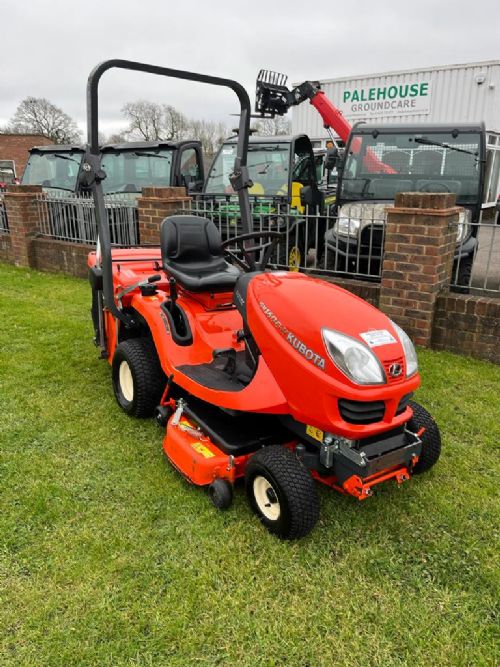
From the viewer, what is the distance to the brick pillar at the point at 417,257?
448 centimetres

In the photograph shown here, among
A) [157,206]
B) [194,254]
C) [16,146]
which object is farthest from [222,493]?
[16,146]

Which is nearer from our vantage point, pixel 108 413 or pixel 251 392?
pixel 251 392

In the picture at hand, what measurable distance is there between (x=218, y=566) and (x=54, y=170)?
28.8ft

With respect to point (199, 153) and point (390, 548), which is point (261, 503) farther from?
point (199, 153)

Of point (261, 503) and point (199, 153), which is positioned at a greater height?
point (199, 153)

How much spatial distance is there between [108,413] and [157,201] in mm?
3739

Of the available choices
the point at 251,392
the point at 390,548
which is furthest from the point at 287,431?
the point at 390,548

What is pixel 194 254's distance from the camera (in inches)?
134

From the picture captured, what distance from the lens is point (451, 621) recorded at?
Result: 201cm

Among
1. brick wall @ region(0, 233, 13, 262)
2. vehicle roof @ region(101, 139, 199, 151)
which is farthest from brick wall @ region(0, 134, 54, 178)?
vehicle roof @ region(101, 139, 199, 151)

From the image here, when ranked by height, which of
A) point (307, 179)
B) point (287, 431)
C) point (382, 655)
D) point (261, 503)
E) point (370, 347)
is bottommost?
point (382, 655)

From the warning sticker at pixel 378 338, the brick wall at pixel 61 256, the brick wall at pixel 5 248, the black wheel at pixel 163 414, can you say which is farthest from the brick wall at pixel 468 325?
the brick wall at pixel 5 248

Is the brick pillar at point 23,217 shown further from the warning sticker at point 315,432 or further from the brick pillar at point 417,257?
the warning sticker at point 315,432

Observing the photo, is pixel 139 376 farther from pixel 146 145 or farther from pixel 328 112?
pixel 328 112
